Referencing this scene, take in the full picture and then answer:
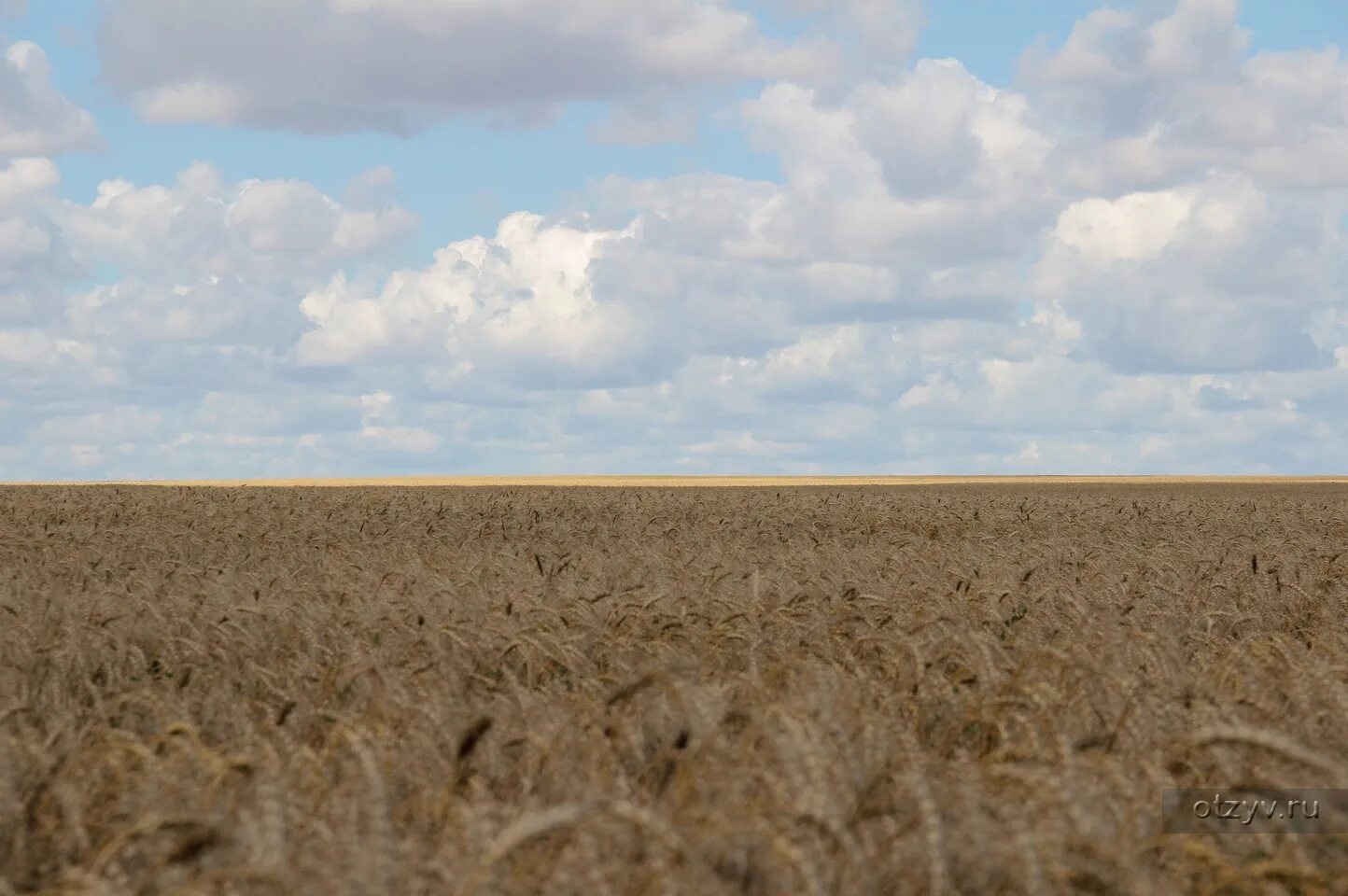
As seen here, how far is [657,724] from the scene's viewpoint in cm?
510

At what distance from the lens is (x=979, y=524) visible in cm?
2239

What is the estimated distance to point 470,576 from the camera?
1020 centimetres

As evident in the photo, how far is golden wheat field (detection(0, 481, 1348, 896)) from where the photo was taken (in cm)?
317

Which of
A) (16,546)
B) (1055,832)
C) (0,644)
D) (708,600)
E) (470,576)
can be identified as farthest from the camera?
(16,546)

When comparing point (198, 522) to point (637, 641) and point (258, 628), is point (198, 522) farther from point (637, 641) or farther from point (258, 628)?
point (637, 641)

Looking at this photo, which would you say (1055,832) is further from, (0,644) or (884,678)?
(0,644)

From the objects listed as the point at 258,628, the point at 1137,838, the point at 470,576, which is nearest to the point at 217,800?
the point at 1137,838

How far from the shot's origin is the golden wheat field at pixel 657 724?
10.4ft

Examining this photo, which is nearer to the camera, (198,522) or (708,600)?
(708,600)

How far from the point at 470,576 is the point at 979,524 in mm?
13744

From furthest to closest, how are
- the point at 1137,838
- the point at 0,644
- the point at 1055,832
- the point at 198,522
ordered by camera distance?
the point at 198,522, the point at 0,644, the point at 1137,838, the point at 1055,832

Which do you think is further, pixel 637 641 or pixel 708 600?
pixel 708 600

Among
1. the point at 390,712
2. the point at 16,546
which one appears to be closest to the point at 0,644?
the point at 390,712

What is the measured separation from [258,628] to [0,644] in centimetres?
125
